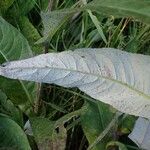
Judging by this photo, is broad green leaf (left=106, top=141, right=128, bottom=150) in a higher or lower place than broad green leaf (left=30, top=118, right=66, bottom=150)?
lower

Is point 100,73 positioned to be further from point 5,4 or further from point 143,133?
point 5,4

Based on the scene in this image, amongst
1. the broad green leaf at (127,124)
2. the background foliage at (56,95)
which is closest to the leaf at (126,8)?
the background foliage at (56,95)

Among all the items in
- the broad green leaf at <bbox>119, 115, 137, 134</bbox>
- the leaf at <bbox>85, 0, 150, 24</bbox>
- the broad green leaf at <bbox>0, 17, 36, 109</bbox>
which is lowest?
the broad green leaf at <bbox>119, 115, 137, 134</bbox>

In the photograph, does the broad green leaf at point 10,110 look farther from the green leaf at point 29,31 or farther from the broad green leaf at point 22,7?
the broad green leaf at point 22,7

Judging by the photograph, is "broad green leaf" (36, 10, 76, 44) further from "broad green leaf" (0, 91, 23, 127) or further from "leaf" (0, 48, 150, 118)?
"broad green leaf" (0, 91, 23, 127)

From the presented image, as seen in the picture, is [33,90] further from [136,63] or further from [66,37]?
[136,63]

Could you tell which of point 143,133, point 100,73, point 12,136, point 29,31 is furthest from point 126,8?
point 29,31

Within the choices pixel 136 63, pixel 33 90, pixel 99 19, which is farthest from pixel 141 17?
pixel 99 19

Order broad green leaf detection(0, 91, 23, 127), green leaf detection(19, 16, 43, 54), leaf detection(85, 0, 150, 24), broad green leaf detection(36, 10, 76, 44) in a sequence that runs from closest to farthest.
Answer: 1. leaf detection(85, 0, 150, 24)
2. broad green leaf detection(36, 10, 76, 44)
3. broad green leaf detection(0, 91, 23, 127)
4. green leaf detection(19, 16, 43, 54)

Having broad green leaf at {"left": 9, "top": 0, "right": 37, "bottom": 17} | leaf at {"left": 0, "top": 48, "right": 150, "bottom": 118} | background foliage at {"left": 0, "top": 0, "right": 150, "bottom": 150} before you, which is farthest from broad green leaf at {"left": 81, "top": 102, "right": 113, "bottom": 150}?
broad green leaf at {"left": 9, "top": 0, "right": 37, "bottom": 17}
